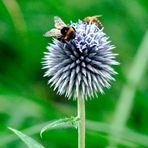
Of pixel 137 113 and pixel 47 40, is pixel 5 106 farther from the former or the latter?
pixel 137 113

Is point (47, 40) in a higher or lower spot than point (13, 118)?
higher

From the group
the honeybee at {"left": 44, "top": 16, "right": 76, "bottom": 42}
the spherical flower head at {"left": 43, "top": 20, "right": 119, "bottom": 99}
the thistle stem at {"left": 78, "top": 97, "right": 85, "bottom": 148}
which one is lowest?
the thistle stem at {"left": 78, "top": 97, "right": 85, "bottom": 148}

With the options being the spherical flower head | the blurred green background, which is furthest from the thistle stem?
the blurred green background

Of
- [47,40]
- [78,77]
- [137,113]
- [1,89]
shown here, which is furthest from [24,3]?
[78,77]

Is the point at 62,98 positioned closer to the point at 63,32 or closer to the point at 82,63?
the point at 82,63

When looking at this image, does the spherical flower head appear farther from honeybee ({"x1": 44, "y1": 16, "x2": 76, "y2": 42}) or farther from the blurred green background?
the blurred green background
